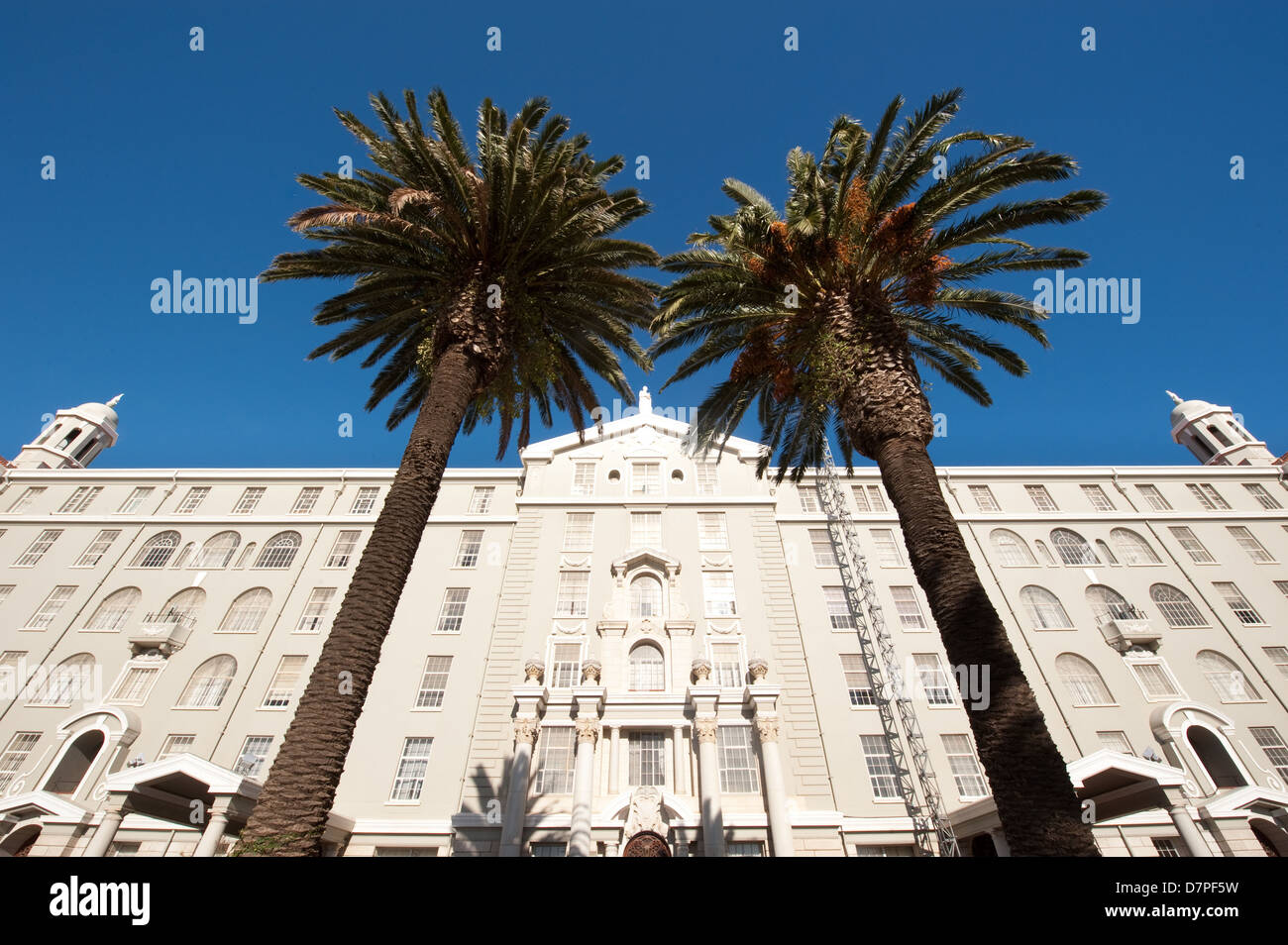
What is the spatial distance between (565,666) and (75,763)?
18970 mm

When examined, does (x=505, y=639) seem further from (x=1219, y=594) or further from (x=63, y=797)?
(x=1219, y=594)

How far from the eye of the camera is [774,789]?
19.8m

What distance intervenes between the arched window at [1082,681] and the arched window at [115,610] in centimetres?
4083

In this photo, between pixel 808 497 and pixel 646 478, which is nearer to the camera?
pixel 808 497

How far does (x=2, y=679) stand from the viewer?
84.9ft

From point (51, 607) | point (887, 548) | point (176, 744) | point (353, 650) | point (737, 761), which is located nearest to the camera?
point (353, 650)

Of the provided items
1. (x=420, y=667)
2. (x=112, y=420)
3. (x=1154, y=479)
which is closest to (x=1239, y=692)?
(x=1154, y=479)

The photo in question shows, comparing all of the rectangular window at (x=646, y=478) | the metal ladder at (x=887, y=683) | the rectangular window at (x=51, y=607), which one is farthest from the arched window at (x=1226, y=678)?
the rectangular window at (x=51, y=607)

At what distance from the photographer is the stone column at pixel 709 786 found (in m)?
18.7

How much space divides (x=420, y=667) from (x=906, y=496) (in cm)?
2122

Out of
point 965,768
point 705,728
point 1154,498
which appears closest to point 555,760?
point 705,728

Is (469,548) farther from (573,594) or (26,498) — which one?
(26,498)

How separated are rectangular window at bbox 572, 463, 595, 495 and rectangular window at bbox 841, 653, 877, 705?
14.3 metres

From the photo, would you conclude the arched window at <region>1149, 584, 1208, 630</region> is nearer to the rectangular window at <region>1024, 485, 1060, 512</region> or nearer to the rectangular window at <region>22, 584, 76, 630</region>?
the rectangular window at <region>1024, 485, 1060, 512</region>
